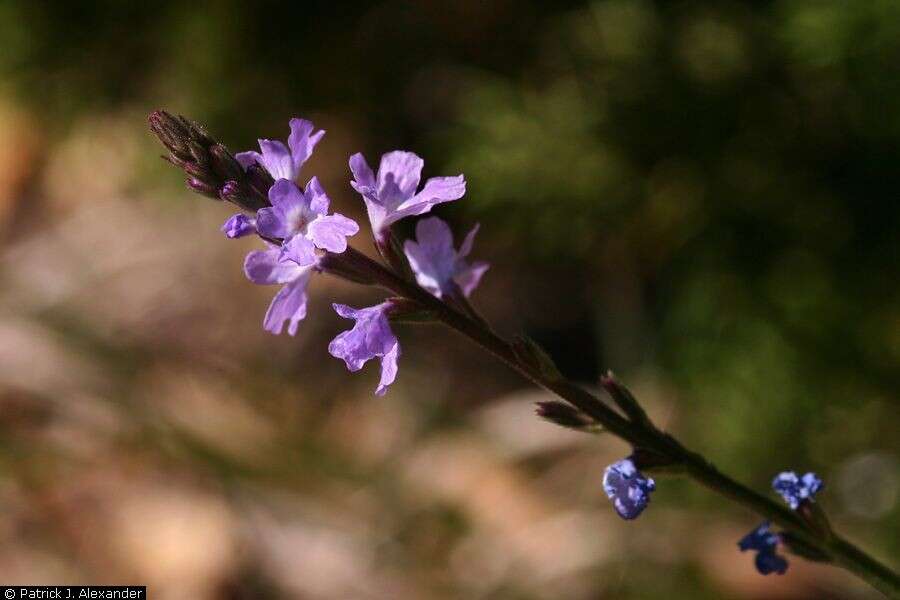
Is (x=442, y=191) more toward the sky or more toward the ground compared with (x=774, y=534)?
more toward the sky

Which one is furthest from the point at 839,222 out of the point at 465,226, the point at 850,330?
the point at 465,226

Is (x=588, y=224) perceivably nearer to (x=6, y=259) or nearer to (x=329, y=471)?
(x=329, y=471)

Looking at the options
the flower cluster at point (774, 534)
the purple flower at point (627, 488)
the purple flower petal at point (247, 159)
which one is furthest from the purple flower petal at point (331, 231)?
the flower cluster at point (774, 534)

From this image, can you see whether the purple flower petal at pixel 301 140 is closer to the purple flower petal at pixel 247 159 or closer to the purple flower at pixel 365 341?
the purple flower petal at pixel 247 159

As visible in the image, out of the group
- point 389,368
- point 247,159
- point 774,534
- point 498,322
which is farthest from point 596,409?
point 498,322

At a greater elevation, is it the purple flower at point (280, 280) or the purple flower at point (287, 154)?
the purple flower at point (287, 154)

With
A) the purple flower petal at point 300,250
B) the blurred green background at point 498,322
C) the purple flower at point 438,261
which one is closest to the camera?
the purple flower petal at point 300,250

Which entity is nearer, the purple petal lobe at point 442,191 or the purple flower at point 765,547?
the purple petal lobe at point 442,191

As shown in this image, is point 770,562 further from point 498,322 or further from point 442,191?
point 498,322
